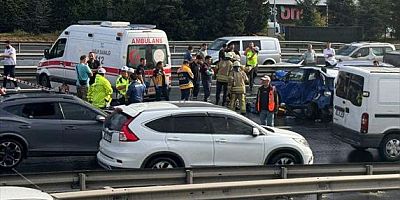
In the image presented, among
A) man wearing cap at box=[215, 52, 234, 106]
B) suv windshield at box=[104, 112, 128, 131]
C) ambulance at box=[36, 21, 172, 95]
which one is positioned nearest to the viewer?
suv windshield at box=[104, 112, 128, 131]

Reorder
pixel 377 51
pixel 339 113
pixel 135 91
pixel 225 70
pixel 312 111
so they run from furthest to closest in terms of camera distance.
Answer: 1. pixel 377 51
2. pixel 225 70
3. pixel 312 111
4. pixel 135 91
5. pixel 339 113

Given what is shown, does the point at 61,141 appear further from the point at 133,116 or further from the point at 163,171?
the point at 163,171

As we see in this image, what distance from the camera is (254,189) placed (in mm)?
9648

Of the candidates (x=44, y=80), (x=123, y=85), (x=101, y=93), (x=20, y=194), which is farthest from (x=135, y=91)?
(x=20, y=194)

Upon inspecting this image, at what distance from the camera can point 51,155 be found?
44.6 ft

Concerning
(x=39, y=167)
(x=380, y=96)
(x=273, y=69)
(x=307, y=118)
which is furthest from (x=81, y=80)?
(x=273, y=69)

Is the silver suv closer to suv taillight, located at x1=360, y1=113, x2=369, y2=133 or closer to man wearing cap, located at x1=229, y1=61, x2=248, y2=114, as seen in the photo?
man wearing cap, located at x1=229, y1=61, x2=248, y2=114

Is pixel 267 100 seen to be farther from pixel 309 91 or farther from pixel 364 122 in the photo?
pixel 309 91

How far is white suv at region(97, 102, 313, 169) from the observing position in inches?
468

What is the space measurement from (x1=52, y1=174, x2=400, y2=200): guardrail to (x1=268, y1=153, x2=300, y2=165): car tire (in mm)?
2538

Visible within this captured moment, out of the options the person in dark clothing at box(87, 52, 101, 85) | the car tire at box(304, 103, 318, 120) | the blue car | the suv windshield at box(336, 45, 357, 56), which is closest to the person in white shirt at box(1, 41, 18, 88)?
the person in dark clothing at box(87, 52, 101, 85)

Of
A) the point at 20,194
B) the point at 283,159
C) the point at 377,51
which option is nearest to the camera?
the point at 20,194

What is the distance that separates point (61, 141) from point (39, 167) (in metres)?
0.70

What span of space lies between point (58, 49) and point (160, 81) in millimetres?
4910
